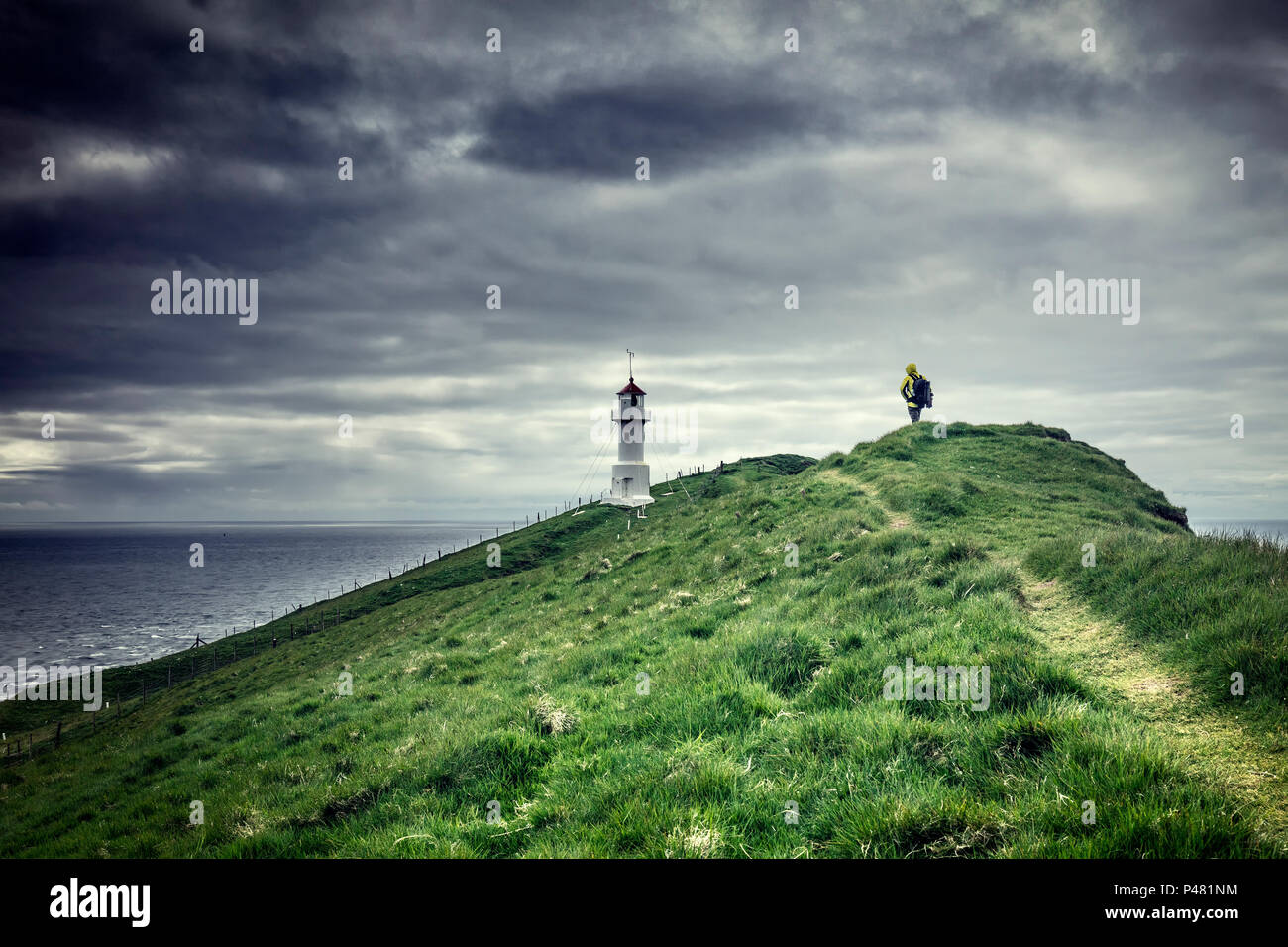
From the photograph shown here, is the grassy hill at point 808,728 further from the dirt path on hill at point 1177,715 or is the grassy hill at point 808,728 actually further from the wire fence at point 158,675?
the wire fence at point 158,675

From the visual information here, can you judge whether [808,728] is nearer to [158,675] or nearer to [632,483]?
[632,483]

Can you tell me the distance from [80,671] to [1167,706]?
98097 millimetres

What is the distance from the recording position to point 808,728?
752 centimetres

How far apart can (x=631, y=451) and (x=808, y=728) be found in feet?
211

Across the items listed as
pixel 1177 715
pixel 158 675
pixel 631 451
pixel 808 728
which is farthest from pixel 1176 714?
pixel 158 675

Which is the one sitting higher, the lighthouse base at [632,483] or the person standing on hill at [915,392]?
the person standing on hill at [915,392]

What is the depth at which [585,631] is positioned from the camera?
58.9 feet

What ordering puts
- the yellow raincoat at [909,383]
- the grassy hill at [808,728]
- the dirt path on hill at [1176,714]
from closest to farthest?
the dirt path on hill at [1176,714]
the grassy hill at [808,728]
the yellow raincoat at [909,383]

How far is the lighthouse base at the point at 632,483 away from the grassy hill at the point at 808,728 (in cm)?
4972

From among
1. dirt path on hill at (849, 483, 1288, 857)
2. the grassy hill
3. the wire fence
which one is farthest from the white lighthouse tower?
dirt path on hill at (849, 483, 1288, 857)

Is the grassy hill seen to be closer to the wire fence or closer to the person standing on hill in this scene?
the person standing on hill

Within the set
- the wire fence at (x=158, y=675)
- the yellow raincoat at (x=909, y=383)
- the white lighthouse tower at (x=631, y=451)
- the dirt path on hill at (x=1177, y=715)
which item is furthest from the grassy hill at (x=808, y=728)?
the white lighthouse tower at (x=631, y=451)

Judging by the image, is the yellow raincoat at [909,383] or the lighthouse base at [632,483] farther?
the lighthouse base at [632,483]

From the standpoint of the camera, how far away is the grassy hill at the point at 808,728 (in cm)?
537
